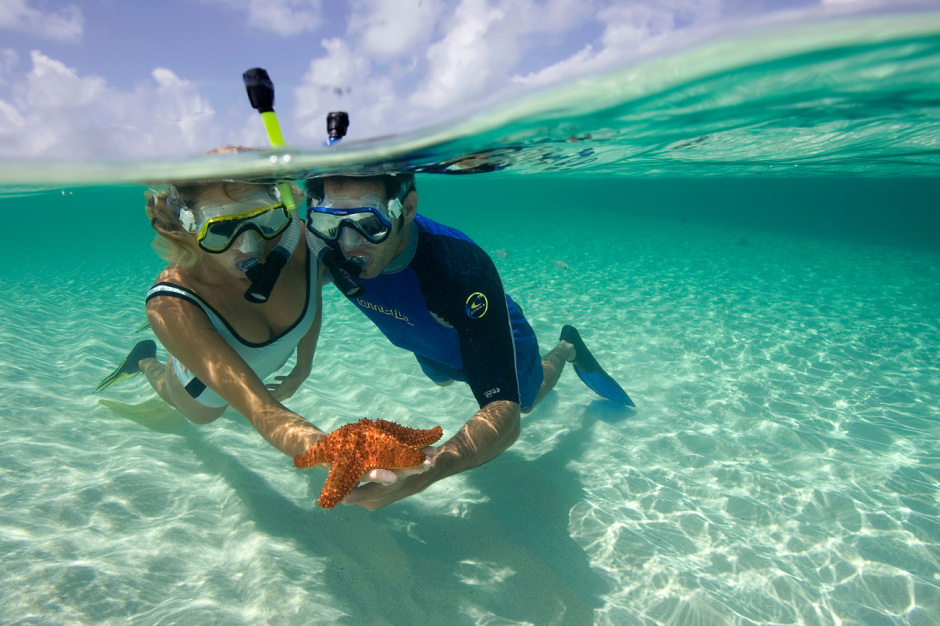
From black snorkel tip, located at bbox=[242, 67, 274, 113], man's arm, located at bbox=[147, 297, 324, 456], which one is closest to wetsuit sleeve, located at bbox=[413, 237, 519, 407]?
man's arm, located at bbox=[147, 297, 324, 456]

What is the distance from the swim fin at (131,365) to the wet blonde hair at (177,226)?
3.35m

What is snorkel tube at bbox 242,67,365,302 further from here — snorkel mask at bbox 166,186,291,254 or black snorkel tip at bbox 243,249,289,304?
snorkel mask at bbox 166,186,291,254

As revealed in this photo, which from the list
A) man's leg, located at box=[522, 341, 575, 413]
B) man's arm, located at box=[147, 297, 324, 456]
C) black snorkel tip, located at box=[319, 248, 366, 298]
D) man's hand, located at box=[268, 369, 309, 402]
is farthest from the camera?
man's leg, located at box=[522, 341, 575, 413]

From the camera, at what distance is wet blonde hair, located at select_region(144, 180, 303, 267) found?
3.29 metres

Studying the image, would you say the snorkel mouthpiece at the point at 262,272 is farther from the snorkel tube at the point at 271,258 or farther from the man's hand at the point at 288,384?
the man's hand at the point at 288,384

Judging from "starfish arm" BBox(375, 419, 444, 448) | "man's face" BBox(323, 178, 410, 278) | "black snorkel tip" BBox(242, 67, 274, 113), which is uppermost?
"black snorkel tip" BBox(242, 67, 274, 113)

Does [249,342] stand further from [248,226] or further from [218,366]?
[248,226]

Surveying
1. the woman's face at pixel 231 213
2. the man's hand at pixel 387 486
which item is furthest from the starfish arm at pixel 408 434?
the woman's face at pixel 231 213

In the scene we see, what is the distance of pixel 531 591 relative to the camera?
10.8 feet

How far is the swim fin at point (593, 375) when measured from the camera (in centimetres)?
623

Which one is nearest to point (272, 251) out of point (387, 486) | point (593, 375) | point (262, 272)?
point (262, 272)

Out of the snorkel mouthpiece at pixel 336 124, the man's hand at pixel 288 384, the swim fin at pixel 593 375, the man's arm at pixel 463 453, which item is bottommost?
the swim fin at pixel 593 375

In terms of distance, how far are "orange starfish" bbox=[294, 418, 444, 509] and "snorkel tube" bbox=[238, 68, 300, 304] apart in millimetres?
1598

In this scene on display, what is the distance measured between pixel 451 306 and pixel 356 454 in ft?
4.86
